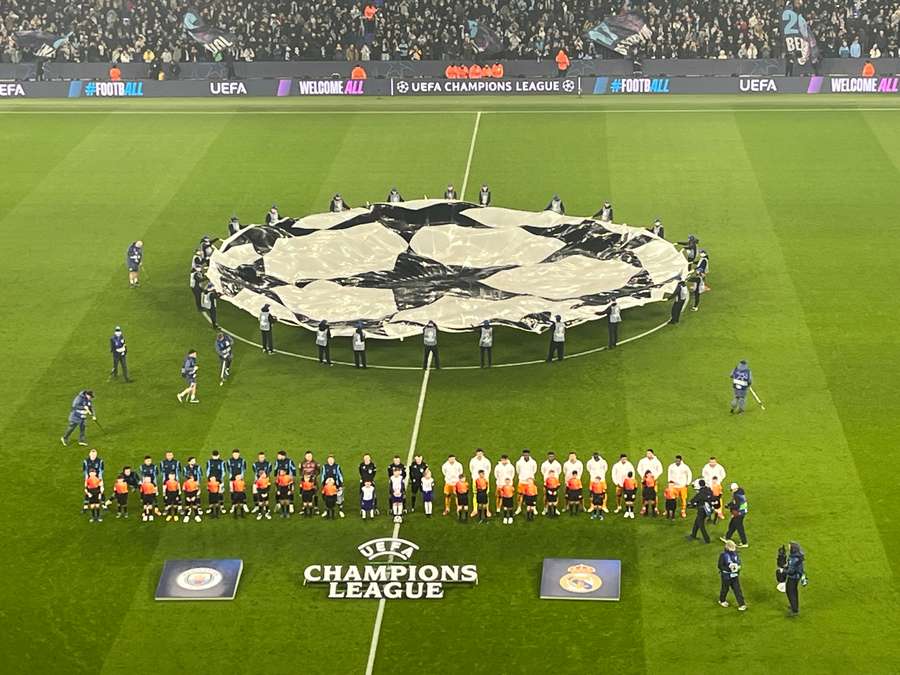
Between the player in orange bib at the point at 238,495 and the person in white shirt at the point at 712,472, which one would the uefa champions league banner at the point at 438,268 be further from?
the person in white shirt at the point at 712,472

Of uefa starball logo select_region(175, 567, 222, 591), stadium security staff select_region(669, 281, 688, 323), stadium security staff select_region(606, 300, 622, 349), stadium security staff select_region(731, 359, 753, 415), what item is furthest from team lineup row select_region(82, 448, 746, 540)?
stadium security staff select_region(669, 281, 688, 323)

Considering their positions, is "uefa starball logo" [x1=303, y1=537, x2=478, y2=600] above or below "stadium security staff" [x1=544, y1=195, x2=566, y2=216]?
above

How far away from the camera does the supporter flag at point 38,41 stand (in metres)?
78.4

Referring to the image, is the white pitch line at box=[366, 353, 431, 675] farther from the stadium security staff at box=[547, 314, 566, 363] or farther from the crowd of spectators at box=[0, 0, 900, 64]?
the crowd of spectators at box=[0, 0, 900, 64]

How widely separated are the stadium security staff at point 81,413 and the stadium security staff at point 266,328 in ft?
21.0

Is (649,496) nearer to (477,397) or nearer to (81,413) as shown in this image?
(477,397)

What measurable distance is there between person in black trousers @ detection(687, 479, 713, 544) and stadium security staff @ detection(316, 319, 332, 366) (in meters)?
13.3

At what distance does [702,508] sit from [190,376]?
14697mm

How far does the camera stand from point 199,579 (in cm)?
3225

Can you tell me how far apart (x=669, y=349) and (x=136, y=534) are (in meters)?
16.8

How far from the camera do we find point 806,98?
7306 cm

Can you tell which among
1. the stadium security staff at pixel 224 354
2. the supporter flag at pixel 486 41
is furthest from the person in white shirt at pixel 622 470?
the supporter flag at pixel 486 41

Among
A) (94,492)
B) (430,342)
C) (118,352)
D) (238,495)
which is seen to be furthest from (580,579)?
(118,352)

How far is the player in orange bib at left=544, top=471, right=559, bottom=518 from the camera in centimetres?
3459
